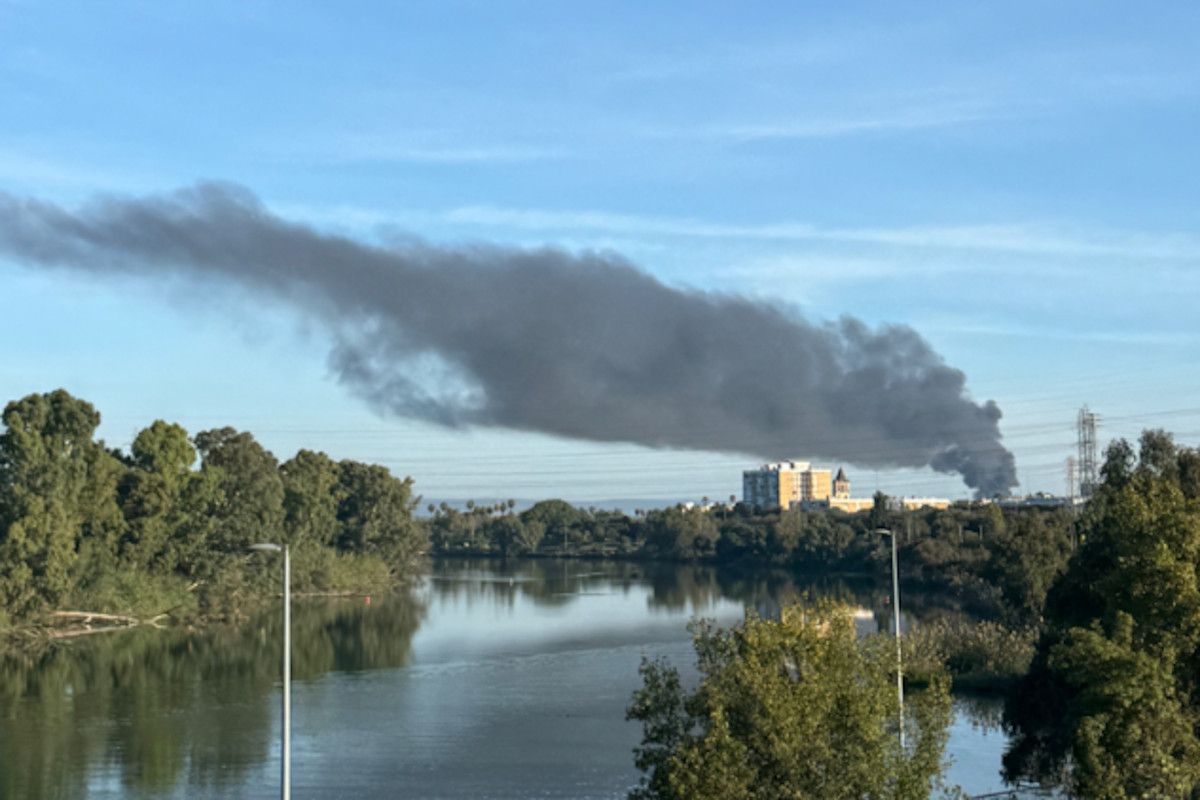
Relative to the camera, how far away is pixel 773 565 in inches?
6284

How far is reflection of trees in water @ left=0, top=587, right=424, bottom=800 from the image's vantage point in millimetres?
42781

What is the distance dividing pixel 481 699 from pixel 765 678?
116 ft

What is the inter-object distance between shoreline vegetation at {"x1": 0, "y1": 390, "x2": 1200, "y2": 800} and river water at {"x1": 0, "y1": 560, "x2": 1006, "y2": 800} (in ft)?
14.2

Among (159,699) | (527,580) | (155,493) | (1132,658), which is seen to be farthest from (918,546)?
(1132,658)

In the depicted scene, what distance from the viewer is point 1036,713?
124 feet

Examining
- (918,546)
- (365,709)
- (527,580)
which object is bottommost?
(527,580)

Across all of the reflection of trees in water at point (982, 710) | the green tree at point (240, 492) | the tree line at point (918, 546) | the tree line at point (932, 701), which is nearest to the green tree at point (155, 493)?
the green tree at point (240, 492)

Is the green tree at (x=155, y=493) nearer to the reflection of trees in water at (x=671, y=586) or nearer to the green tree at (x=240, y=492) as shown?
the green tree at (x=240, y=492)

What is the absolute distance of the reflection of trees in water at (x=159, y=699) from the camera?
1684 inches

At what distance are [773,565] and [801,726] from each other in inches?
5379

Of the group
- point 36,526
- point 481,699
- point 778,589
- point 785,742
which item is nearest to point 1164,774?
point 785,742

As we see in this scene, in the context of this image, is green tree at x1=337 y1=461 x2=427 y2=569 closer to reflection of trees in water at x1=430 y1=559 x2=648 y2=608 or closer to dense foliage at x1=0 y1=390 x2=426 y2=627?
dense foliage at x1=0 y1=390 x2=426 y2=627

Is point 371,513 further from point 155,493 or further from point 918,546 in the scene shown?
point 918,546

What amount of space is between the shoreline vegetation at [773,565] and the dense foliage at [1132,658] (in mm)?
49
